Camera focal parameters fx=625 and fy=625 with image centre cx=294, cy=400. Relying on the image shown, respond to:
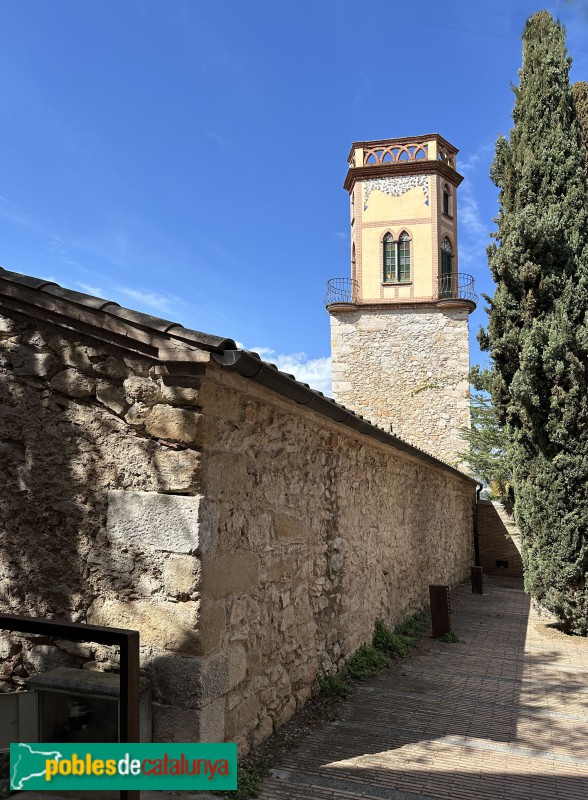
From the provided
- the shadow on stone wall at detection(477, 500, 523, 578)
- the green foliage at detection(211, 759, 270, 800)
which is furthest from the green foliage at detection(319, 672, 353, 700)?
the shadow on stone wall at detection(477, 500, 523, 578)

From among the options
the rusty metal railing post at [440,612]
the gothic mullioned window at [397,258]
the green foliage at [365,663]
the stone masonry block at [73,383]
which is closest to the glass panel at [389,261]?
the gothic mullioned window at [397,258]

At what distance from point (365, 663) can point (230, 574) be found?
285 cm

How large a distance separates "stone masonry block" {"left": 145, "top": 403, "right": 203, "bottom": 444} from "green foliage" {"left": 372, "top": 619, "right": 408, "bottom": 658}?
4.11m

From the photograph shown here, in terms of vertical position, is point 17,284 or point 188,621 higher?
point 17,284

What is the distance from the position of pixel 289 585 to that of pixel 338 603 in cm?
117

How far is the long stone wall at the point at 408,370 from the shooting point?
18.5m

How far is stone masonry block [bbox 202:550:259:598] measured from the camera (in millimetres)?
3229

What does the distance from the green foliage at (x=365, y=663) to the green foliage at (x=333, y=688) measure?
36 centimetres

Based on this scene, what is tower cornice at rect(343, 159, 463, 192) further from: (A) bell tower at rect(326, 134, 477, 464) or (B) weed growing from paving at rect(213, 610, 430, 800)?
(B) weed growing from paving at rect(213, 610, 430, 800)

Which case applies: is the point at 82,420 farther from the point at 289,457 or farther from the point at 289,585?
the point at 289,585

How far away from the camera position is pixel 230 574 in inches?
137

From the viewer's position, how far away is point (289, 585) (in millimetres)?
4363

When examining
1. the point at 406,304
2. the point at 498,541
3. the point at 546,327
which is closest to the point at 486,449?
the point at 498,541

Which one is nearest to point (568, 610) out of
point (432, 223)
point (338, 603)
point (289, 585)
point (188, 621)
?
point (338, 603)
